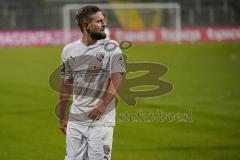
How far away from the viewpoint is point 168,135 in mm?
15219

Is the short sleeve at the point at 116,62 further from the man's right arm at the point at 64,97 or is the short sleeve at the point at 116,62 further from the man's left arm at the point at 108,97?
the man's right arm at the point at 64,97

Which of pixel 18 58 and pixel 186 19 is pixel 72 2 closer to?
pixel 186 19

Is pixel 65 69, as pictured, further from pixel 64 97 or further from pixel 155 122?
pixel 155 122

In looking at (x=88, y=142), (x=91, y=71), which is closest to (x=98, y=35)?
(x=91, y=71)

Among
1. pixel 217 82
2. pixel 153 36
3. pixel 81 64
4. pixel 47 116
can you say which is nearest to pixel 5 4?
pixel 153 36

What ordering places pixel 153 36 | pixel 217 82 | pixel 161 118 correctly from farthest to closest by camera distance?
pixel 153 36 < pixel 217 82 < pixel 161 118

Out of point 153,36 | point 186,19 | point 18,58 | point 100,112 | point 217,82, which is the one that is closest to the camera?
point 100,112

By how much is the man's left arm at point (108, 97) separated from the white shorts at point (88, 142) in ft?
0.56

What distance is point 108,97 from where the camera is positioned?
7.99 m

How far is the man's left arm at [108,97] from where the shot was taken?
795cm

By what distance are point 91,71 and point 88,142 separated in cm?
80

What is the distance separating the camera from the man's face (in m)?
7.93

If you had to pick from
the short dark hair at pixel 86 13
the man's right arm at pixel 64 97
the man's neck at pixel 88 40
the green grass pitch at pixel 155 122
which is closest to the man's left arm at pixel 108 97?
the man's neck at pixel 88 40

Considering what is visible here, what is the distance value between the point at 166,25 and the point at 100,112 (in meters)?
44.1
